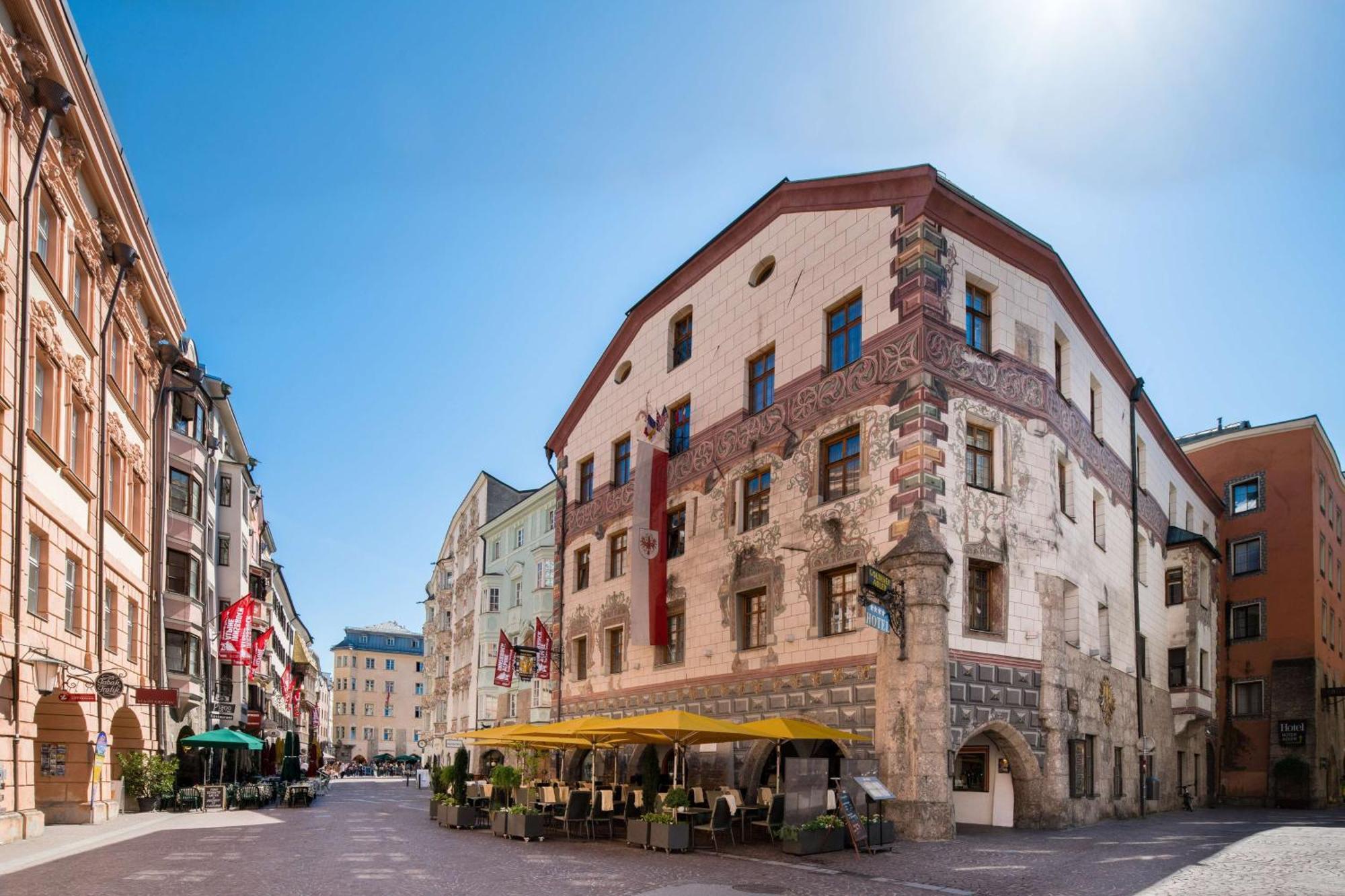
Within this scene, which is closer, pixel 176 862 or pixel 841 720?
pixel 176 862

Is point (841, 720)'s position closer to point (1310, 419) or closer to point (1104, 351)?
point (1104, 351)

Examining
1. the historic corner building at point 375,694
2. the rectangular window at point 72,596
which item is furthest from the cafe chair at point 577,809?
the historic corner building at point 375,694

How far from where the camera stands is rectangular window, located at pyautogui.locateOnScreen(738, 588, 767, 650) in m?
27.8

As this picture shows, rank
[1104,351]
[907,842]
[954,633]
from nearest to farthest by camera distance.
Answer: [907,842]
[954,633]
[1104,351]

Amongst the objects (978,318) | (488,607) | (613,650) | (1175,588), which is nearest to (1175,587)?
(1175,588)

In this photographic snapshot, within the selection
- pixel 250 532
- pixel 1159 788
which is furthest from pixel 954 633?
pixel 250 532

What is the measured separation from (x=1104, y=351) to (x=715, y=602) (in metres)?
12.8

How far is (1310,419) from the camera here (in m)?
46.5

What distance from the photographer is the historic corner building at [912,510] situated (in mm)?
23375

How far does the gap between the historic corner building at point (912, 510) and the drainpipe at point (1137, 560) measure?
17 cm

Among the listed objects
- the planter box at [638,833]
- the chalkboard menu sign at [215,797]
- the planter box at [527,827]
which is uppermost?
the planter box at [638,833]

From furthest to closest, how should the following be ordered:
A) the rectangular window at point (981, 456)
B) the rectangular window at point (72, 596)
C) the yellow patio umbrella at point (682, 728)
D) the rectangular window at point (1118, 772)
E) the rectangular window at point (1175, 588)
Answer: the rectangular window at point (1175, 588), the rectangular window at point (1118, 772), the rectangular window at point (72, 596), the rectangular window at point (981, 456), the yellow patio umbrella at point (682, 728)

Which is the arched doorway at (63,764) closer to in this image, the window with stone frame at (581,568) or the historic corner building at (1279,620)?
the window with stone frame at (581,568)

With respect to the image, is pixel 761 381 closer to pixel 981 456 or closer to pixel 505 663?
pixel 981 456
